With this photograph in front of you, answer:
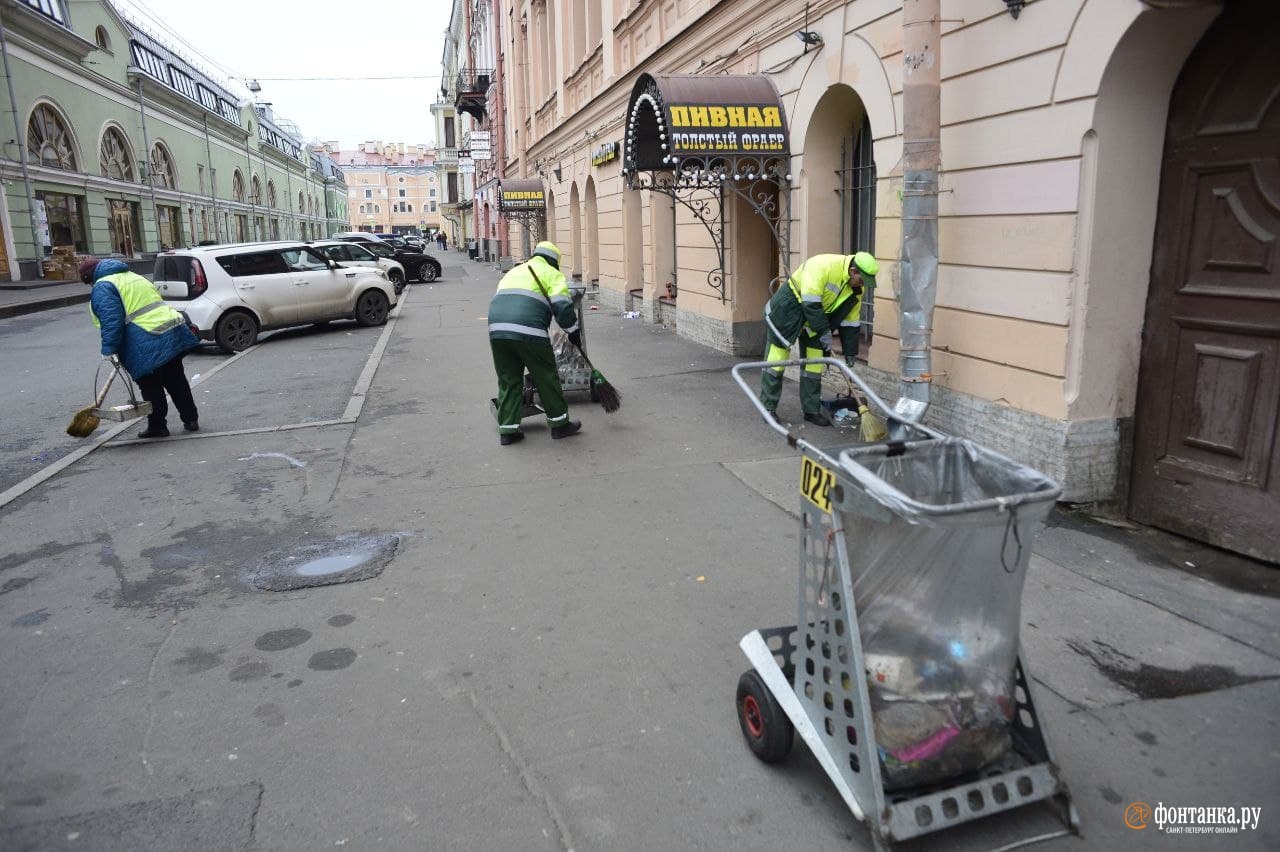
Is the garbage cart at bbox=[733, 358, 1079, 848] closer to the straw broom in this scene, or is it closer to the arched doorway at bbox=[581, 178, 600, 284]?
Answer: the straw broom

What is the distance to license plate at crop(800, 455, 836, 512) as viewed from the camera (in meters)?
2.51

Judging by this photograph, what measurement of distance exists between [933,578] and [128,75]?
39.7 metres

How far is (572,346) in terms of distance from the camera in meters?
8.62

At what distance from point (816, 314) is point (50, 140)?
29.8 metres

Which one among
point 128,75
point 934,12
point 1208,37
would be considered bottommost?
point 1208,37

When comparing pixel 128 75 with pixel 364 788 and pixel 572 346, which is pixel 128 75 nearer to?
pixel 572 346

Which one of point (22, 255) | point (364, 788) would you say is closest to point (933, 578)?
point (364, 788)

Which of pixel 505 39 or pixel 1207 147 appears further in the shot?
pixel 505 39

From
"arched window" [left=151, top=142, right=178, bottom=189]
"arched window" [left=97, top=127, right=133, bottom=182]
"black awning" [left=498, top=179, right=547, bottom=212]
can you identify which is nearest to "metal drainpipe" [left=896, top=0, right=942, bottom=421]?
"black awning" [left=498, top=179, right=547, bottom=212]

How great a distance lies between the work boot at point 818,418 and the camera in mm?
Result: 7570

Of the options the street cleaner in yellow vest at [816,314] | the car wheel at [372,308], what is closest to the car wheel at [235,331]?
the car wheel at [372,308]

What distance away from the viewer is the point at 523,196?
87.4ft

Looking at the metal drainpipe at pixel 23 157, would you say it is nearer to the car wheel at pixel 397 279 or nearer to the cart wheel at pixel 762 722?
the car wheel at pixel 397 279

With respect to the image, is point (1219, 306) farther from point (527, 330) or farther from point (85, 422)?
point (85, 422)
